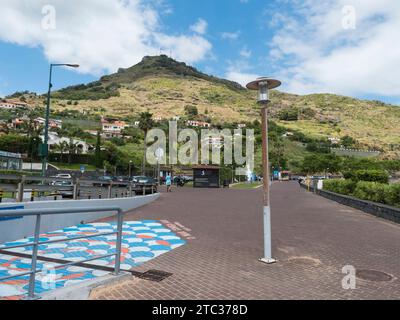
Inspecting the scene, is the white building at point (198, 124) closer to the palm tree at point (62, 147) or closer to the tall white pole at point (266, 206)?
the palm tree at point (62, 147)

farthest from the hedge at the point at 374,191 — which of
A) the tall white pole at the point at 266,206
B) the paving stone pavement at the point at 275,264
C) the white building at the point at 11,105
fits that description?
the white building at the point at 11,105

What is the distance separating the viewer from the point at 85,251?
7.57 m

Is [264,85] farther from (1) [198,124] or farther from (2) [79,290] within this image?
(1) [198,124]

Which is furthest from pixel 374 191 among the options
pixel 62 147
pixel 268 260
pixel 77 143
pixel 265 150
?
pixel 77 143

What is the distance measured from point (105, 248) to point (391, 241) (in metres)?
7.84

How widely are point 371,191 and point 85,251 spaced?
1505cm

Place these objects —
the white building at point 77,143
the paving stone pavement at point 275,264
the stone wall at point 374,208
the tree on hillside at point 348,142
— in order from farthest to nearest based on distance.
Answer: the tree on hillside at point 348,142 < the white building at point 77,143 < the stone wall at point 374,208 < the paving stone pavement at point 275,264

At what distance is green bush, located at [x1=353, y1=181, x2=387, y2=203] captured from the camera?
15.5 m

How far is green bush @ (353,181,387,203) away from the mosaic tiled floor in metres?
11.0

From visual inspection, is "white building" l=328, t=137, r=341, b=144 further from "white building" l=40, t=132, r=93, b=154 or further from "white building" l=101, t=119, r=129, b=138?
"white building" l=40, t=132, r=93, b=154

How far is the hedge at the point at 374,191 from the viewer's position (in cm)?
1381

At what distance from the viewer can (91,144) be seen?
9588 cm
